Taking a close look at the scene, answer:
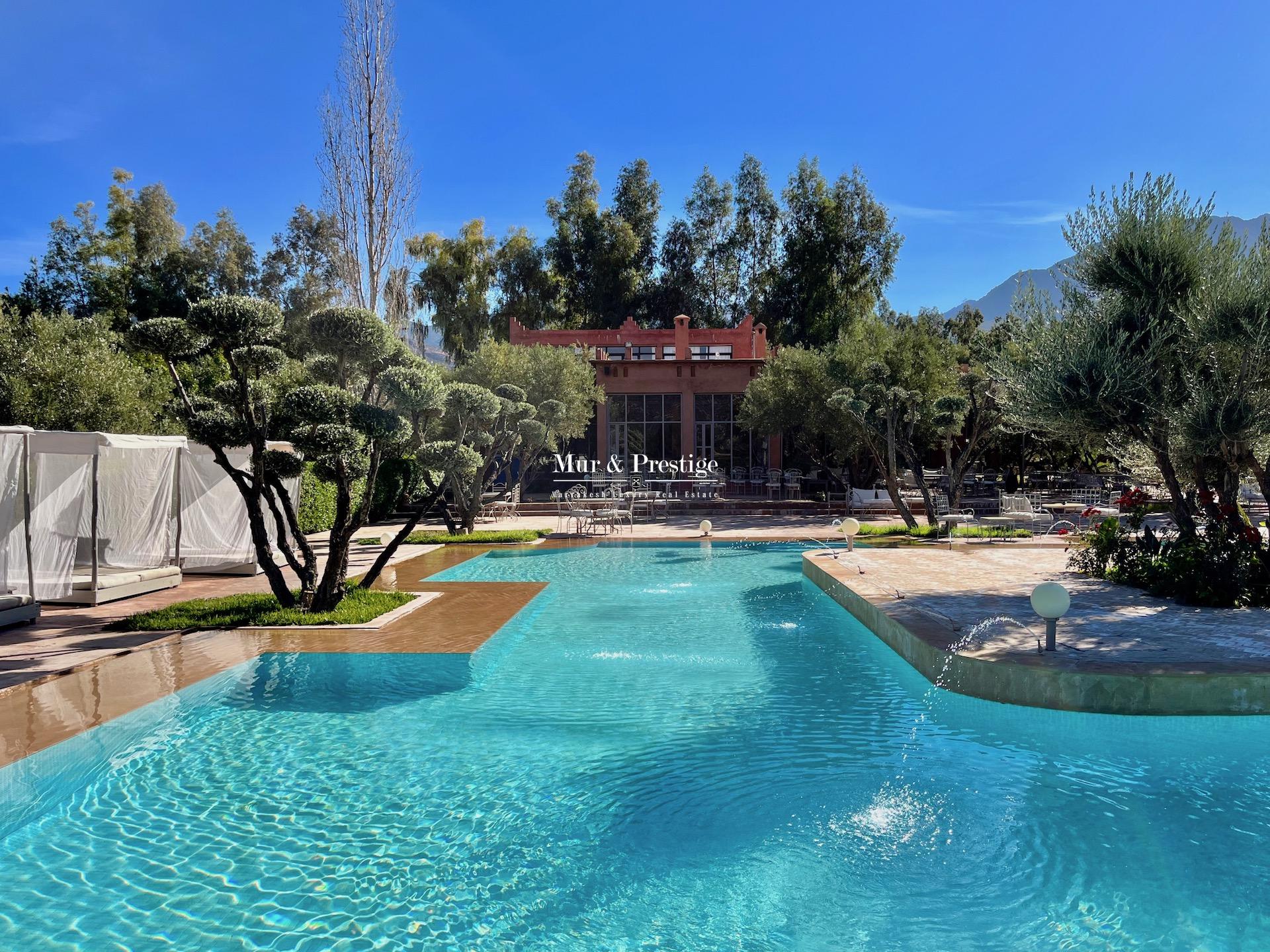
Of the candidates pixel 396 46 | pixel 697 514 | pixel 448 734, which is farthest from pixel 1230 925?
pixel 396 46

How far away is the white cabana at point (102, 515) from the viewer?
828cm

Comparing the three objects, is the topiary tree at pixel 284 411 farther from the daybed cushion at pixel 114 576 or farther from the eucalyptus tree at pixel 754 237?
the eucalyptus tree at pixel 754 237

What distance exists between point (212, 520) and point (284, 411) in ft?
14.5

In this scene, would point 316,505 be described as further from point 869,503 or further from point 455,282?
point 455,282

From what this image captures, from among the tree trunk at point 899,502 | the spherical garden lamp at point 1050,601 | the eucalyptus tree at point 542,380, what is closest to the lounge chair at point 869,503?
the tree trunk at point 899,502

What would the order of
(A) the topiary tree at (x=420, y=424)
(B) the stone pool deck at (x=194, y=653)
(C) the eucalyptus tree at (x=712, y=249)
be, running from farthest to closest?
1. (C) the eucalyptus tree at (x=712, y=249)
2. (A) the topiary tree at (x=420, y=424)
3. (B) the stone pool deck at (x=194, y=653)

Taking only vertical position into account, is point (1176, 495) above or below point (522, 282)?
below

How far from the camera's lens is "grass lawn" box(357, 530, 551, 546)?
15.1 metres

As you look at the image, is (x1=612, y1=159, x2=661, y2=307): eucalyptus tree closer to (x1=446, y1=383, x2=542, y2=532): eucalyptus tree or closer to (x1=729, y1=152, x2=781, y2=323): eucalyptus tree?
(x1=729, y1=152, x2=781, y2=323): eucalyptus tree

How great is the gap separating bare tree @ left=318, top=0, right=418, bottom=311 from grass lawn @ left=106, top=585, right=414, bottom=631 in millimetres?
10052

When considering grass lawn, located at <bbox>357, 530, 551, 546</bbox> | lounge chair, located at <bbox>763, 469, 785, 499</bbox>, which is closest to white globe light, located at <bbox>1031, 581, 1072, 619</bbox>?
grass lawn, located at <bbox>357, 530, 551, 546</bbox>

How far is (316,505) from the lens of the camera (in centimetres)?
1670

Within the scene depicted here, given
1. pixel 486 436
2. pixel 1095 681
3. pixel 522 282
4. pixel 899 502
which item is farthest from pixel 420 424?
pixel 522 282

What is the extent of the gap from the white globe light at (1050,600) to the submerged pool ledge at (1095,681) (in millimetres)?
333
